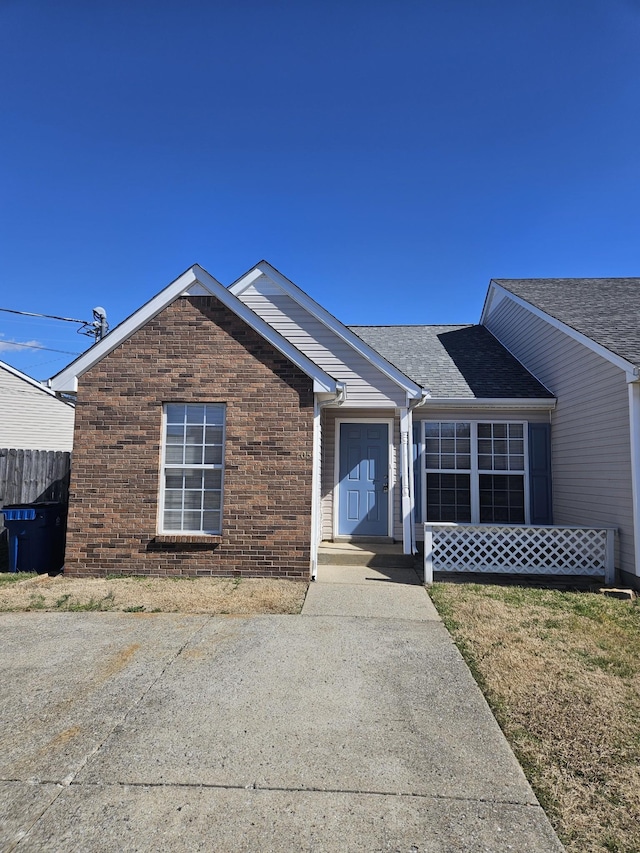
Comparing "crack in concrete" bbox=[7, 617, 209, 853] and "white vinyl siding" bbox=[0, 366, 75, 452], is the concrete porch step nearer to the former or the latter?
"crack in concrete" bbox=[7, 617, 209, 853]

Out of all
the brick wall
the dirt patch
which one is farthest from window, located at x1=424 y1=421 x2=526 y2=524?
the dirt patch

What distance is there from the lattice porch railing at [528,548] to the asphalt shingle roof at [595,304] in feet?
9.73

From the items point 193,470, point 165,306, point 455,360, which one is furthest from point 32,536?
point 455,360

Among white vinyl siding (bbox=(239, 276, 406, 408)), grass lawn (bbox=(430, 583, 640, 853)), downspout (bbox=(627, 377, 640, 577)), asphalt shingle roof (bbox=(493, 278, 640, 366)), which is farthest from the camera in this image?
white vinyl siding (bbox=(239, 276, 406, 408))

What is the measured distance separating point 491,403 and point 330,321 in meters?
3.74

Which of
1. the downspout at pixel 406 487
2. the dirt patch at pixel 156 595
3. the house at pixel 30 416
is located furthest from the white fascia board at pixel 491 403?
the house at pixel 30 416

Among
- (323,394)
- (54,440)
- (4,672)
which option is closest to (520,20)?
(323,394)

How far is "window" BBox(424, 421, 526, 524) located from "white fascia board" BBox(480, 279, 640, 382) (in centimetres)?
218

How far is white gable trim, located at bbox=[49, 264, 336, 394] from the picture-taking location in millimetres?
7852

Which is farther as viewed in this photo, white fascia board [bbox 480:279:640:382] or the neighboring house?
the neighboring house

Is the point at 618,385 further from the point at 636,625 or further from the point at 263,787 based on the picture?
the point at 263,787

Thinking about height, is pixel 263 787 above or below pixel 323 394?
below

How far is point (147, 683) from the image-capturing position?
417 centimetres

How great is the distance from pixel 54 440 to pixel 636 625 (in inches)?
791
